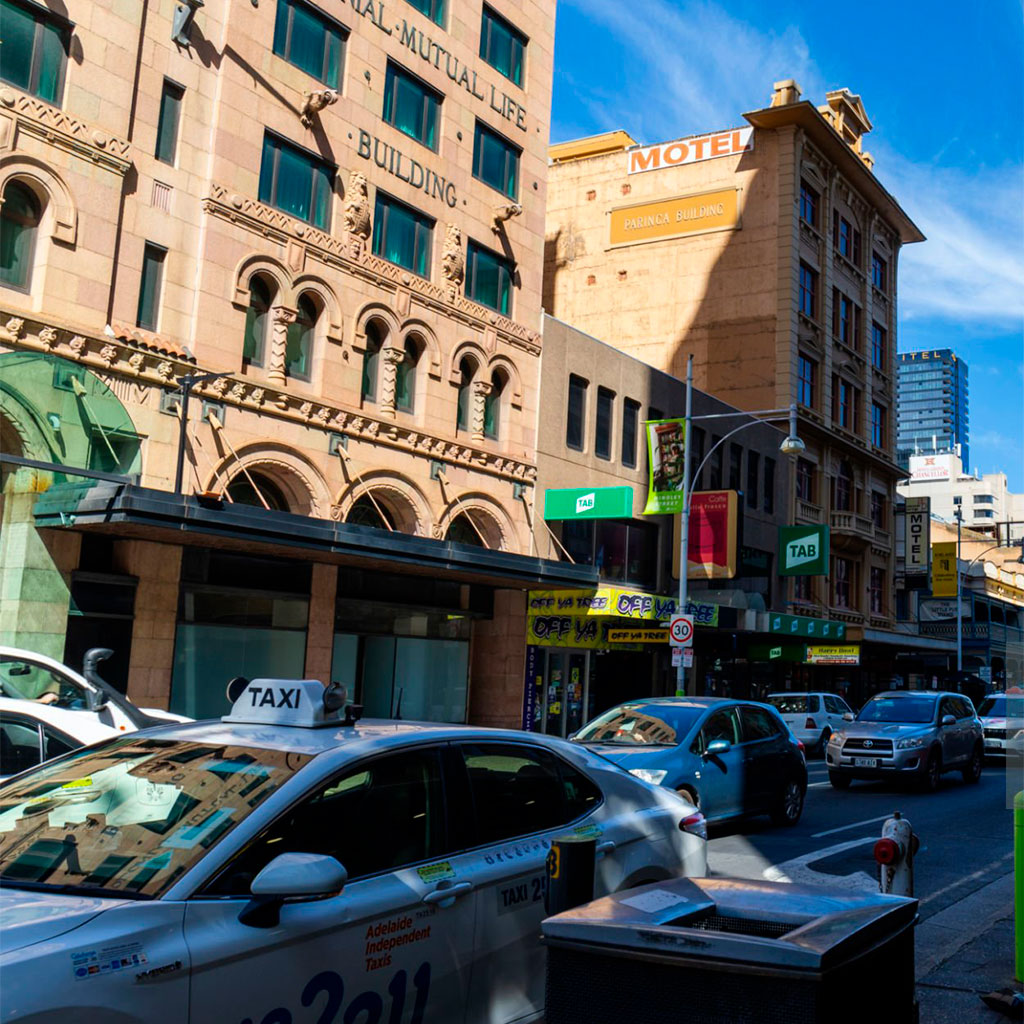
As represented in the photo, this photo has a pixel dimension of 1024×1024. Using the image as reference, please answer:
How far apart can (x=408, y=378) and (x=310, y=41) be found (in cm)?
739

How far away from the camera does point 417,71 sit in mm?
26156

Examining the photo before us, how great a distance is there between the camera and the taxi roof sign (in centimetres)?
492

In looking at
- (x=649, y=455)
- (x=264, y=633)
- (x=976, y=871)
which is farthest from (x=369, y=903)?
(x=649, y=455)

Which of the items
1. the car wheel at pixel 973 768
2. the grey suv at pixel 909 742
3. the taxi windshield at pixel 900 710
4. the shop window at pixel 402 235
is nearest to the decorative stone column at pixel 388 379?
the shop window at pixel 402 235

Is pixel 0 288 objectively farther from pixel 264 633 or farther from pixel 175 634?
pixel 264 633

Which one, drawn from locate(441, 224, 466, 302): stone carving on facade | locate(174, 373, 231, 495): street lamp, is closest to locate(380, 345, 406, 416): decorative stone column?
locate(441, 224, 466, 302): stone carving on facade

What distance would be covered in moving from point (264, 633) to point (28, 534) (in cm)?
537

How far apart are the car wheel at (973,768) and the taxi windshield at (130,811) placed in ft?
63.5

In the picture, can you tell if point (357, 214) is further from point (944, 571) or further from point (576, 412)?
point (944, 571)

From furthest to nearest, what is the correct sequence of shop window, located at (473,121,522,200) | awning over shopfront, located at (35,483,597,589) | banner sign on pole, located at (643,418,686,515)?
banner sign on pole, located at (643,418,686,515)
shop window, located at (473,121,522,200)
awning over shopfront, located at (35,483,597,589)

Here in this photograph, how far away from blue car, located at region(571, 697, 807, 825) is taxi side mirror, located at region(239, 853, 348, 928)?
8.63 m

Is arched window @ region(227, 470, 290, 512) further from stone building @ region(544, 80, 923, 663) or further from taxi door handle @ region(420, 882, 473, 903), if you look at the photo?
stone building @ region(544, 80, 923, 663)

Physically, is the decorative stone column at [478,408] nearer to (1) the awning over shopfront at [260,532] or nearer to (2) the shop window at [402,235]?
(2) the shop window at [402,235]

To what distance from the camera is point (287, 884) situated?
12.1 ft
